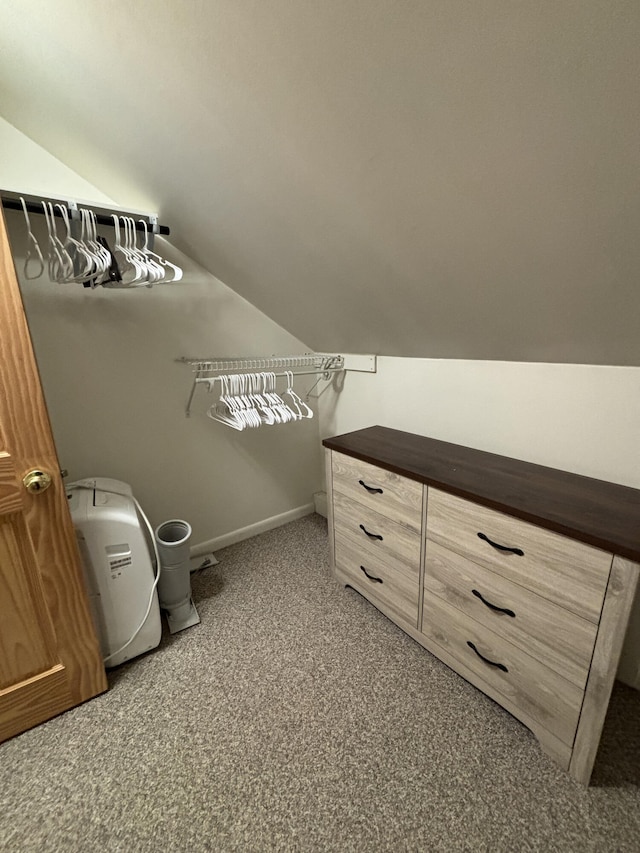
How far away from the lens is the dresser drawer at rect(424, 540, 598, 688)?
1024mm

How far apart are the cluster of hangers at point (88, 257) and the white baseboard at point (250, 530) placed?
5.04ft

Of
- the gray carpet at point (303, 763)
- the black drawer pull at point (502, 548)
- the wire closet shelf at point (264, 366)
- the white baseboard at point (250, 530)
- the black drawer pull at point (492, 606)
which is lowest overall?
the gray carpet at point (303, 763)

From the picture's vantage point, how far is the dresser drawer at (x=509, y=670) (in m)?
1.08

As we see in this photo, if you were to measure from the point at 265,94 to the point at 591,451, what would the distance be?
4.91ft

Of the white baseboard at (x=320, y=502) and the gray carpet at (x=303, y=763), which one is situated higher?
the white baseboard at (x=320, y=502)

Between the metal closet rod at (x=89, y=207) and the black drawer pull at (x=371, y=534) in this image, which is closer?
the metal closet rod at (x=89, y=207)

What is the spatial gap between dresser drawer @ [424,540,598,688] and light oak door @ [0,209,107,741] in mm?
1328

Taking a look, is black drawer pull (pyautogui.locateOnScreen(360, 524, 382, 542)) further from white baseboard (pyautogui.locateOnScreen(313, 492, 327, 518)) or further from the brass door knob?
the brass door knob

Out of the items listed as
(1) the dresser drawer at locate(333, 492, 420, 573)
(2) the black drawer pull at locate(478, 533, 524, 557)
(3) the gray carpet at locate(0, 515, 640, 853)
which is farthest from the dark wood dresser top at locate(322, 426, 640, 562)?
(3) the gray carpet at locate(0, 515, 640, 853)

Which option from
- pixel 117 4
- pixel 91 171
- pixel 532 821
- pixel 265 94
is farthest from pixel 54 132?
pixel 532 821

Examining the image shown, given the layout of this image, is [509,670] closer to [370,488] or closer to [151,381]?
[370,488]

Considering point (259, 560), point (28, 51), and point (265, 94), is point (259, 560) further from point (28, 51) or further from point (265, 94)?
point (28, 51)

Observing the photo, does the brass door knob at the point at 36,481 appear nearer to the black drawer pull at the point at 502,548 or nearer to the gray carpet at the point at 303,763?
the gray carpet at the point at 303,763

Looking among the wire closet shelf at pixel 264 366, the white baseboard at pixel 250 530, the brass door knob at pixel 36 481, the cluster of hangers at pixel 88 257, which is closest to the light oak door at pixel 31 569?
the brass door knob at pixel 36 481
